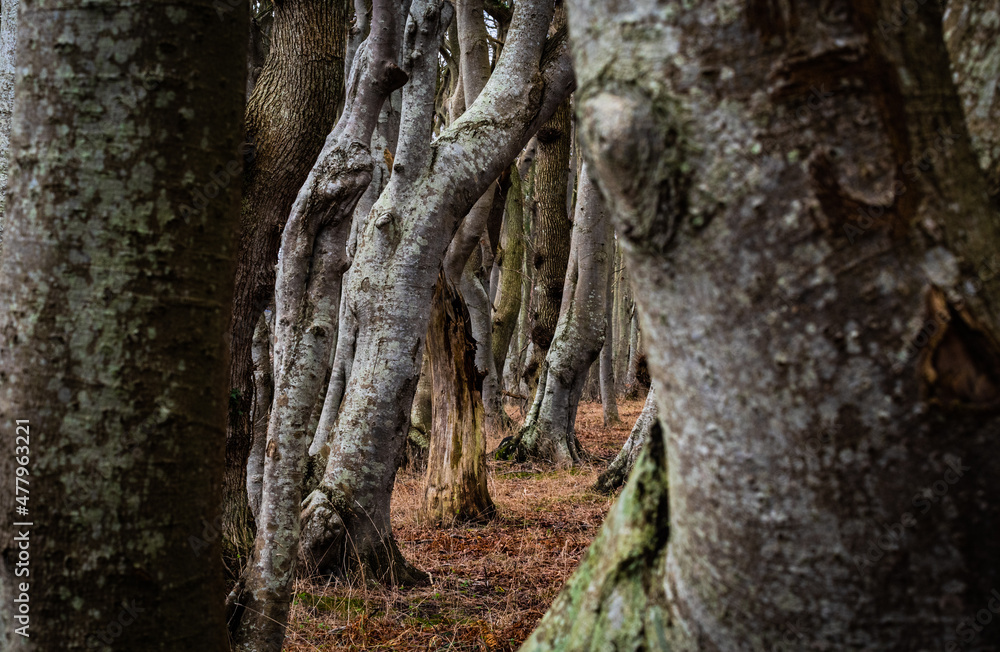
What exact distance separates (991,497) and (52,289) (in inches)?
65.2

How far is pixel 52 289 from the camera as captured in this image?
50.9 inches

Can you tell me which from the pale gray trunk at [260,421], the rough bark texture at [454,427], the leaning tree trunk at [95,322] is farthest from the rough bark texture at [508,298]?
the leaning tree trunk at [95,322]

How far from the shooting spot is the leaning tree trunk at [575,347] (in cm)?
839

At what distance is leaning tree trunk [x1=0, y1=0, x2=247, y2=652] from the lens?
1.28 meters

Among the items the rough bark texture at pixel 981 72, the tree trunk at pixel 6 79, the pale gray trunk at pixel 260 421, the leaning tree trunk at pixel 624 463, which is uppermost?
the tree trunk at pixel 6 79

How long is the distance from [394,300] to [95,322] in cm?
320

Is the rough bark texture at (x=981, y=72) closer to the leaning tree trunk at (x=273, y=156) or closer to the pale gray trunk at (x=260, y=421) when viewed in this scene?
the pale gray trunk at (x=260, y=421)

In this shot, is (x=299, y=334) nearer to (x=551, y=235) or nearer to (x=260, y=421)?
(x=260, y=421)

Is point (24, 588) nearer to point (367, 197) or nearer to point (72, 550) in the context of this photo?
point (72, 550)

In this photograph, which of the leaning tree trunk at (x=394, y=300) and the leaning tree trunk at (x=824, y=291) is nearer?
the leaning tree trunk at (x=824, y=291)

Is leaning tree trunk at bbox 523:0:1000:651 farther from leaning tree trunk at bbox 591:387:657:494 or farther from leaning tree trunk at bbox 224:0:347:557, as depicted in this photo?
leaning tree trunk at bbox 591:387:657:494

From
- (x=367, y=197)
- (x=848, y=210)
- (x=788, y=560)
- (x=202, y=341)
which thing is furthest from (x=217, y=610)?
(x=367, y=197)

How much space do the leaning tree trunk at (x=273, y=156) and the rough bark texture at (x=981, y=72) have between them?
3502 millimetres

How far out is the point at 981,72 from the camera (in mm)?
1325
